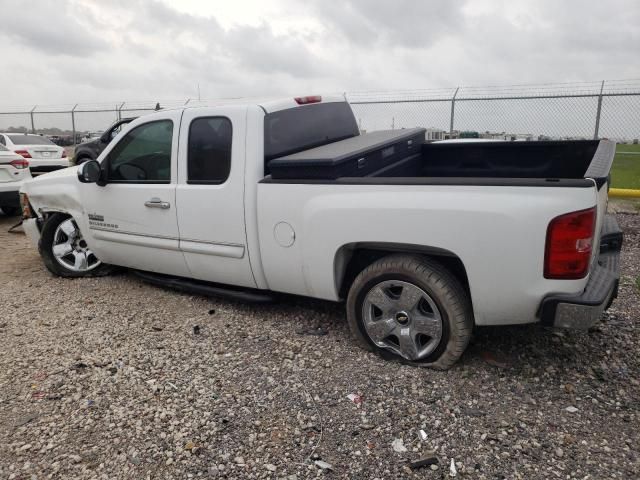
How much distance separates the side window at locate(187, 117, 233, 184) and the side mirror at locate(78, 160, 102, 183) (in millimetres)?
1031

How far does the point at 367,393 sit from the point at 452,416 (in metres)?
0.51

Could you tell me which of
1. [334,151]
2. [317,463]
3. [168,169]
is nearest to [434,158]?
[334,151]

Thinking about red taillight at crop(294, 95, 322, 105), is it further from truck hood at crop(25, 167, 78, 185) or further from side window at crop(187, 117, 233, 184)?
truck hood at crop(25, 167, 78, 185)

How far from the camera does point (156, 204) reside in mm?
4105

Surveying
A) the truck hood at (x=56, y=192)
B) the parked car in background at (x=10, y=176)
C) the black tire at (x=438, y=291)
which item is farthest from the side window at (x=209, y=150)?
the parked car in background at (x=10, y=176)

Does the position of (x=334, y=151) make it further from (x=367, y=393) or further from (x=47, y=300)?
(x=47, y=300)

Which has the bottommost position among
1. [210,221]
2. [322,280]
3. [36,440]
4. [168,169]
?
[36,440]

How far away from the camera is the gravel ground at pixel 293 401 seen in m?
2.44

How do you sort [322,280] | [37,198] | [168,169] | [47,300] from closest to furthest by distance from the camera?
1. [322,280]
2. [168,169]
3. [47,300]
4. [37,198]

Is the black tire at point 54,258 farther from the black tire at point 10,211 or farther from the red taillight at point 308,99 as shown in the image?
the black tire at point 10,211

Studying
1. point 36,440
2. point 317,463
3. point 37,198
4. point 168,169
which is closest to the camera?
point 317,463

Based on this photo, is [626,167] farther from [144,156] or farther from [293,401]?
[293,401]

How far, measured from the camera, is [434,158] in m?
4.82

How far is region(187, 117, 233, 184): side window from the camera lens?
3734 mm
